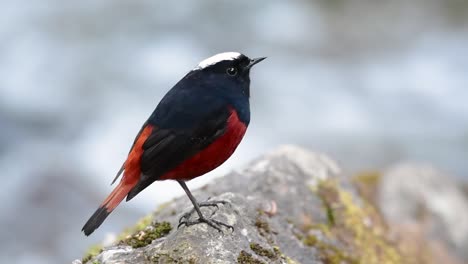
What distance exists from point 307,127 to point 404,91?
3.14m

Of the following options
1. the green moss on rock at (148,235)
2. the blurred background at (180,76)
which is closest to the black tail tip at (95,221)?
the green moss on rock at (148,235)

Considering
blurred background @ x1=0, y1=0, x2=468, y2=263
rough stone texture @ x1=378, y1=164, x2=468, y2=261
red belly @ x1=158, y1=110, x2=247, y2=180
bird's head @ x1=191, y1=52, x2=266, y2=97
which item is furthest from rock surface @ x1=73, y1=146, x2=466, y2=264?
A: blurred background @ x1=0, y1=0, x2=468, y2=263

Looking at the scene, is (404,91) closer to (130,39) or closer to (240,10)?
(240,10)

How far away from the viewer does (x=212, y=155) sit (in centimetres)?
425

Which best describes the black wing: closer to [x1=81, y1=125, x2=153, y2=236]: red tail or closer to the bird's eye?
[x1=81, y1=125, x2=153, y2=236]: red tail

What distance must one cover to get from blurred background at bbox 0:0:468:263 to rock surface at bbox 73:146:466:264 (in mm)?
4764

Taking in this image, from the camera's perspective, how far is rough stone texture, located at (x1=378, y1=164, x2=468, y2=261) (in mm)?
6586

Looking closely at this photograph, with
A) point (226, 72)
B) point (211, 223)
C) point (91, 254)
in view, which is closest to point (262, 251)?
point (211, 223)

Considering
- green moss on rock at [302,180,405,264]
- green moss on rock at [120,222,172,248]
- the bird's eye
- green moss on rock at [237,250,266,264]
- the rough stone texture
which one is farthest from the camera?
the rough stone texture

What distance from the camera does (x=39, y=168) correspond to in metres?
12.1

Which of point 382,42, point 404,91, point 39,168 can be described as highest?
point 382,42

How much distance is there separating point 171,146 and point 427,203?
147 inches

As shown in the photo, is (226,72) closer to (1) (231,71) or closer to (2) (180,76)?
(1) (231,71)

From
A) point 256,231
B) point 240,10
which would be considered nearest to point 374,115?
point 240,10
